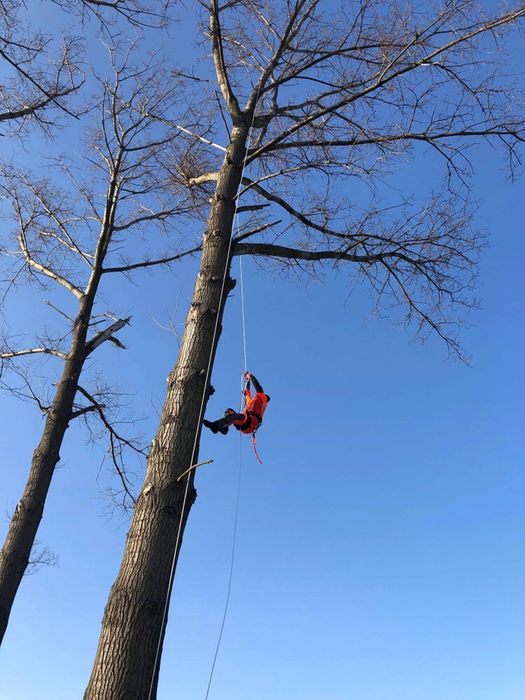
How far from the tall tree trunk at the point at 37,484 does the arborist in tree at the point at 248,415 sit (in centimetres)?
237

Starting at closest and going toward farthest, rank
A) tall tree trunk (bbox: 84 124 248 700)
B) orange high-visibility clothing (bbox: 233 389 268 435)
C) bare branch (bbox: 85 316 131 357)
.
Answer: tall tree trunk (bbox: 84 124 248 700) → orange high-visibility clothing (bbox: 233 389 268 435) → bare branch (bbox: 85 316 131 357)

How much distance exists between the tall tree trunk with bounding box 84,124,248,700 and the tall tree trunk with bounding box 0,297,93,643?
2.89 metres

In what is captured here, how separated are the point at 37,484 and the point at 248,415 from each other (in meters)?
2.53

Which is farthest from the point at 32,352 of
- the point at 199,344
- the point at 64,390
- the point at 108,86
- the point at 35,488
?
the point at 199,344

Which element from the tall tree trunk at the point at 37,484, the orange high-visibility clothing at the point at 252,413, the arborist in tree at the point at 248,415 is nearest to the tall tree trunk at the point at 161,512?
the arborist in tree at the point at 248,415

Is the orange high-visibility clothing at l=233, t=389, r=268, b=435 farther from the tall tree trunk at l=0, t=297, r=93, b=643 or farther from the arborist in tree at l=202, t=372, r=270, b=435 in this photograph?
the tall tree trunk at l=0, t=297, r=93, b=643

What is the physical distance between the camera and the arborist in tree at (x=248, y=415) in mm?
4688

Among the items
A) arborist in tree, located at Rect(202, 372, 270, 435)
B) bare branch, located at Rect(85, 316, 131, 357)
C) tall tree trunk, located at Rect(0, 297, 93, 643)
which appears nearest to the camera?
arborist in tree, located at Rect(202, 372, 270, 435)

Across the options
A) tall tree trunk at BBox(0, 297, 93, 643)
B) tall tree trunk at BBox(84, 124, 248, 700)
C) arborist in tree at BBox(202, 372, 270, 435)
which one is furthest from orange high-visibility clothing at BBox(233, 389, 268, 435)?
tall tree trunk at BBox(0, 297, 93, 643)

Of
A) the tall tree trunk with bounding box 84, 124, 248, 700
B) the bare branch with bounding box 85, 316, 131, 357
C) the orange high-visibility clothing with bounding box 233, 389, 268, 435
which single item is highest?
the bare branch with bounding box 85, 316, 131, 357

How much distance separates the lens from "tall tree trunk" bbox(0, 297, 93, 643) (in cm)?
564

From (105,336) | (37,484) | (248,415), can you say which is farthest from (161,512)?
(105,336)

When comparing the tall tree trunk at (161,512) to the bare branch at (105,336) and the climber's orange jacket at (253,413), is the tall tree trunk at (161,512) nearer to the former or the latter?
the climber's orange jacket at (253,413)

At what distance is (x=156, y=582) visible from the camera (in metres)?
3.17
